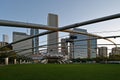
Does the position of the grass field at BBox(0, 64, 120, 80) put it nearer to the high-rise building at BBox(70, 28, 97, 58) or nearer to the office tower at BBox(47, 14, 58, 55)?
the high-rise building at BBox(70, 28, 97, 58)

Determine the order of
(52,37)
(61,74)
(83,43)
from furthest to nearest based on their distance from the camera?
(83,43) < (52,37) < (61,74)

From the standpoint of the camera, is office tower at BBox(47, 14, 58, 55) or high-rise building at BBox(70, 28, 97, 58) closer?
high-rise building at BBox(70, 28, 97, 58)

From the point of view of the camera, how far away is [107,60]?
76.4 metres

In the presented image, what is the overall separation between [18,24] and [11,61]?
80.9 meters

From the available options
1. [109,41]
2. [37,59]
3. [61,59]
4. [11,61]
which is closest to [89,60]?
[61,59]

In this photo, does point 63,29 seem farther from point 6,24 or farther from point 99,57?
point 99,57

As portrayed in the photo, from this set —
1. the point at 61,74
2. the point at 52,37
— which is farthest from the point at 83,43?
the point at 61,74

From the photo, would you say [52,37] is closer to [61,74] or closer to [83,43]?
[61,74]

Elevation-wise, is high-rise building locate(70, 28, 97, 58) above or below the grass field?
above

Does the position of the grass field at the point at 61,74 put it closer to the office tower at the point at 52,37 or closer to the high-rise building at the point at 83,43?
the high-rise building at the point at 83,43

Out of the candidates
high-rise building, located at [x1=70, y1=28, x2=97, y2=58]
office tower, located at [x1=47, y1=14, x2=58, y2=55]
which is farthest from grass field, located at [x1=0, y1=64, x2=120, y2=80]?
office tower, located at [x1=47, y1=14, x2=58, y2=55]

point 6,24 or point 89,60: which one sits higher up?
point 6,24

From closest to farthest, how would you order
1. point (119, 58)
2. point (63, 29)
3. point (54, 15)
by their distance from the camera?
point (63, 29), point (54, 15), point (119, 58)

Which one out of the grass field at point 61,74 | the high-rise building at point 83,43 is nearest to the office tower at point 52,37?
the high-rise building at point 83,43
